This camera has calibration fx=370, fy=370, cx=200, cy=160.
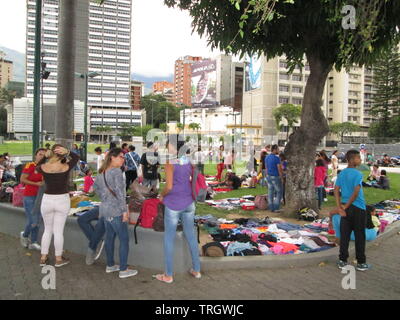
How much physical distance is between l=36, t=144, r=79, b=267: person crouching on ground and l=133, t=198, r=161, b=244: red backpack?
105 centimetres

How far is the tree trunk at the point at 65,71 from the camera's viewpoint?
10.2 metres

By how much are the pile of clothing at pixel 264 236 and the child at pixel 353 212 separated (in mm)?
681

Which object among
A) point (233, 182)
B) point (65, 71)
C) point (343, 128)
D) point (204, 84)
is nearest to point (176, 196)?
point (65, 71)

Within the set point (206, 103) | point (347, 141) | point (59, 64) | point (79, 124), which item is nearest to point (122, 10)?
point (206, 103)

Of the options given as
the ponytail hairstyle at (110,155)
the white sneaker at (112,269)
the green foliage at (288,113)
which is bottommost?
the white sneaker at (112,269)

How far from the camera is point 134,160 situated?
10.9 metres

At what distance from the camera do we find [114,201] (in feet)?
15.2

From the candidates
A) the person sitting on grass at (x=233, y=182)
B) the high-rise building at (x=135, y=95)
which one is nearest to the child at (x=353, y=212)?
the person sitting on grass at (x=233, y=182)

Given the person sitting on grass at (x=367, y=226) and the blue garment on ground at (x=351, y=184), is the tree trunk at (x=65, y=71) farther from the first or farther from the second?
the blue garment on ground at (x=351, y=184)

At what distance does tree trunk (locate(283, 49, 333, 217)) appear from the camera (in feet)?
27.5

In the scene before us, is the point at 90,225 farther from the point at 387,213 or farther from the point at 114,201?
the point at 387,213

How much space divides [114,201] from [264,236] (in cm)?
285

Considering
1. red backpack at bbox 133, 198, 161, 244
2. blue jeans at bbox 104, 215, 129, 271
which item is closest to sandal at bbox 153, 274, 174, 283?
blue jeans at bbox 104, 215, 129, 271

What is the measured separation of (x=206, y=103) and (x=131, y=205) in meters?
115
